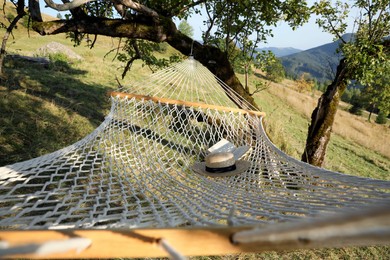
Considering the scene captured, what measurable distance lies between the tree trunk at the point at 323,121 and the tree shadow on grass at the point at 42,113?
3.56m

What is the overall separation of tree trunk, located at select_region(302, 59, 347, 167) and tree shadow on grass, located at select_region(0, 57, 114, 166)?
11.7ft

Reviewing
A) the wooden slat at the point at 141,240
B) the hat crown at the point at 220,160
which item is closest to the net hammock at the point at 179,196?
the wooden slat at the point at 141,240

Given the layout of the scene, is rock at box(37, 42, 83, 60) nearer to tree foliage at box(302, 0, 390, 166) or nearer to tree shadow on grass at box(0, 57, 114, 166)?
tree shadow on grass at box(0, 57, 114, 166)

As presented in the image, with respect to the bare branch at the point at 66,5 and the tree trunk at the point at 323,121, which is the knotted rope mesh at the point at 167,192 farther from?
the tree trunk at the point at 323,121

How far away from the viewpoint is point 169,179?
236 cm

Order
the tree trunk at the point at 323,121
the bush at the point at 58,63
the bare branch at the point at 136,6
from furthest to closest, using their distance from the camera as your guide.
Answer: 1. the bush at the point at 58,63
2. the tree trunk at the point at 323,121
3. the bare branch at the point at 136,6

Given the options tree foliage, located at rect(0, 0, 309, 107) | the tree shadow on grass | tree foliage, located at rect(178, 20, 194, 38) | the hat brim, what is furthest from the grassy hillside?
tree foliage, located at rect(178, 20, 194, 38)

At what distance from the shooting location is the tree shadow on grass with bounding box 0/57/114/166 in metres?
3.39

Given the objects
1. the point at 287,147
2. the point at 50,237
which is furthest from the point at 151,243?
the point at 287,147

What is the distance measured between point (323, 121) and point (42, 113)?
4.51 metres

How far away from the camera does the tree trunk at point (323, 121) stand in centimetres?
416

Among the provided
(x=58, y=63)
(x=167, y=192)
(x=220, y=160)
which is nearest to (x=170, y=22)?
(x=220, y=160)

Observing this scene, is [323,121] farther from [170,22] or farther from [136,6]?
[136,6]

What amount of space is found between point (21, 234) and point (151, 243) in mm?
276
